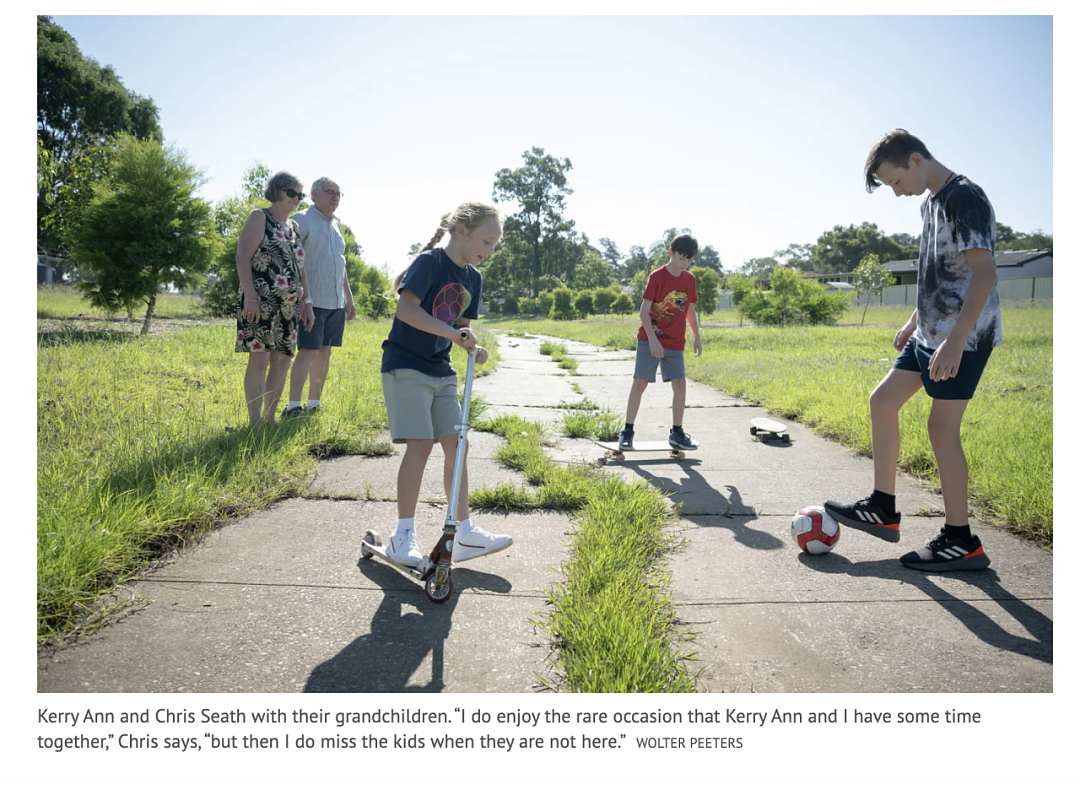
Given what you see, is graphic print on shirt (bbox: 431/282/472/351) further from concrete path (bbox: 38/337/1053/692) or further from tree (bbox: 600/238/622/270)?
tree (bbox: 600/238/622/270)

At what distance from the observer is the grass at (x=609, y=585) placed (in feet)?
6.07

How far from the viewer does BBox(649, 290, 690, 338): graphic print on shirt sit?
536cm

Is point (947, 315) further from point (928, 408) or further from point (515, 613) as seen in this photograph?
point (928, 408)

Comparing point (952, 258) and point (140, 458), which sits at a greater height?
point (952, 258)

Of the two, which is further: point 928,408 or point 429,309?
point 928,408

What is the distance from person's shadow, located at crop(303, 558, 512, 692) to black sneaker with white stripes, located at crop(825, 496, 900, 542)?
67.2 inches

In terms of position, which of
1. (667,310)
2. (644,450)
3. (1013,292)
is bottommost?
(644,450)

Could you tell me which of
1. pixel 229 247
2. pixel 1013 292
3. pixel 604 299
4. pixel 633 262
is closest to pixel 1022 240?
pixel 1013 292

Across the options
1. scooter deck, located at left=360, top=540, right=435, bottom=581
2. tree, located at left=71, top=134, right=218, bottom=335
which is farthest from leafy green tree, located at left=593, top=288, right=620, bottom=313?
scooter deck, located at left=360, top=540, right=435, bottom=581

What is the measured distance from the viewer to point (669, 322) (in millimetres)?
5434

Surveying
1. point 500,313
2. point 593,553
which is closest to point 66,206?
point 593,553

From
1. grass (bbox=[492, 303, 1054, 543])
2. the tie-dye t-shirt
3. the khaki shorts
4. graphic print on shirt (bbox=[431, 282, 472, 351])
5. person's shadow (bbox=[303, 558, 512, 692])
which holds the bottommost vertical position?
person's shadow (bbox=[303, 558, 512, 692])

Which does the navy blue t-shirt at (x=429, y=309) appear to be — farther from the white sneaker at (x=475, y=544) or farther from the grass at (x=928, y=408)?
the grass at (x=928, y=408)

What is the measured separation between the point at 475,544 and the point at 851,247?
10867cm
